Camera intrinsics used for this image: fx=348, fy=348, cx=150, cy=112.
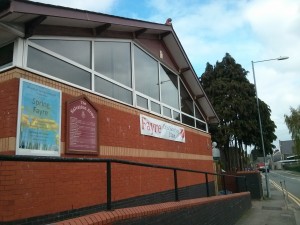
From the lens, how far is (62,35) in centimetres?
748

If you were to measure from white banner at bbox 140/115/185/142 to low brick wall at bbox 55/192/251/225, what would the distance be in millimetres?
2539

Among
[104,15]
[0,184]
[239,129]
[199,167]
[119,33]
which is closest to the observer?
[0,184]

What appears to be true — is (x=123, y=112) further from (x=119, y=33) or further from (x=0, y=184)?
(x=0, y=184)

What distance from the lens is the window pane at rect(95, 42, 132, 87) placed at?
859cm

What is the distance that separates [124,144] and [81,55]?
2.37 metres

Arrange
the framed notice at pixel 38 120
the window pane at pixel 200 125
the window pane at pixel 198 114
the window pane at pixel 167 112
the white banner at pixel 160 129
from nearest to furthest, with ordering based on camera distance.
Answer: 1. the framed notice at pixel 38 120
2. the white banner at pixel 160 129
3. the window pane at pixel 167 112
4. the window pane at pixel 200 125
5. the window pane at pixel 198 114

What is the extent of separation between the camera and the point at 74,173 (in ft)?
21.5

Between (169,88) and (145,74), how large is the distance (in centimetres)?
192

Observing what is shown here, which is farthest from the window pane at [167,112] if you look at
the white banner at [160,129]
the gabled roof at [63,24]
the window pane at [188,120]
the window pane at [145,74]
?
the gabled roof at [63,24]

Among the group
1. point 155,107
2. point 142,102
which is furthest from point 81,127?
point 155,107

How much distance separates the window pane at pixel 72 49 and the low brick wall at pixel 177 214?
3.70m

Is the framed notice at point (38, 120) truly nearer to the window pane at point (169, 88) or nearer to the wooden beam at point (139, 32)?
the wooden beam at point (139, 32)

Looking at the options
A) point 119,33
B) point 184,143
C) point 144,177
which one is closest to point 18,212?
point 144,177

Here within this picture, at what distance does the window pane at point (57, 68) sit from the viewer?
646 cm
